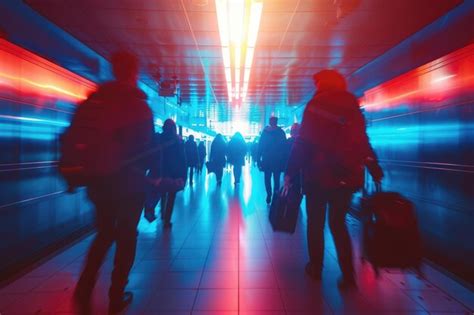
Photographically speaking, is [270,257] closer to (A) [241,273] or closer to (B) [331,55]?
(A) [241,273]

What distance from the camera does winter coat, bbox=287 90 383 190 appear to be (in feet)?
8.61

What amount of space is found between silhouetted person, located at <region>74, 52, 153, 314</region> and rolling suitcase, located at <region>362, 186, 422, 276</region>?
190cm

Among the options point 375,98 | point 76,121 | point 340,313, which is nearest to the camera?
point 76,121

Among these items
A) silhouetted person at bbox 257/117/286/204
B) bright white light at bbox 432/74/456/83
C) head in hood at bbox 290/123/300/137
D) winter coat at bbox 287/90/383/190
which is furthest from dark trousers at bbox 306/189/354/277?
head in hood at bbox 290/123/300/137

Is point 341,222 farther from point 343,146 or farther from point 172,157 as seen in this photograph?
point 172,157

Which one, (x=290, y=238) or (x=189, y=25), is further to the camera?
(x=189, y=25)

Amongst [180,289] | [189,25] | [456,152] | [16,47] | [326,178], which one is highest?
[189,25]

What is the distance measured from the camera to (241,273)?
3.24 meters

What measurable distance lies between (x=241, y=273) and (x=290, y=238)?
4.71ft

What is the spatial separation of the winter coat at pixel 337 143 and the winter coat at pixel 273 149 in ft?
12.4

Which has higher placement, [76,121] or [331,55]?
[331,55]

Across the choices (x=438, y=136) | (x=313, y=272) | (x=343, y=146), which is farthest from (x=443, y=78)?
(x=313, y=272)

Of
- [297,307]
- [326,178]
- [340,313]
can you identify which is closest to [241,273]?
[297,307]

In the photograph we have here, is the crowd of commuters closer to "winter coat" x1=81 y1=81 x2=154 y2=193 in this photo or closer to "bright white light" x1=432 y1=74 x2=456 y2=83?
"winter coat" x1=81 y1=81 x2=154 y2=193
